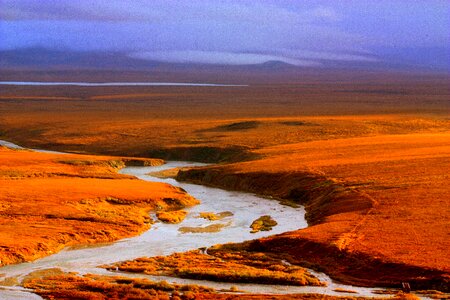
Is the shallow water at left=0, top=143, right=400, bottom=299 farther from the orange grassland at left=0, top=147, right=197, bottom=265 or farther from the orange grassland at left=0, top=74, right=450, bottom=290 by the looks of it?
the orange grassland at left=0, top=74, right=450, bottom=290

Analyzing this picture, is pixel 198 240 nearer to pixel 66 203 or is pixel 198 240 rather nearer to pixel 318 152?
pixel 66 203

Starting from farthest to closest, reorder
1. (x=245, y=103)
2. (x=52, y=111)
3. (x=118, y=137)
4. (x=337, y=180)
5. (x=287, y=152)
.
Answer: (x=245, y=103) < (x=52, y=111) < (x=118, y=137) < (x=287, y=152) < (x=337, y=180)

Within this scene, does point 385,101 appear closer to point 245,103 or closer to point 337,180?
point 245,103

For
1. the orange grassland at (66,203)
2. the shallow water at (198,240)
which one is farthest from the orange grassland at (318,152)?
the orange grassland at (66,203)

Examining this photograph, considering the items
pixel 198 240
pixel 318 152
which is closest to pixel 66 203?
pixel 198 240

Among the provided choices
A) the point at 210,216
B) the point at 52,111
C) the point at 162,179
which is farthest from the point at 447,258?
the point at 52,111
